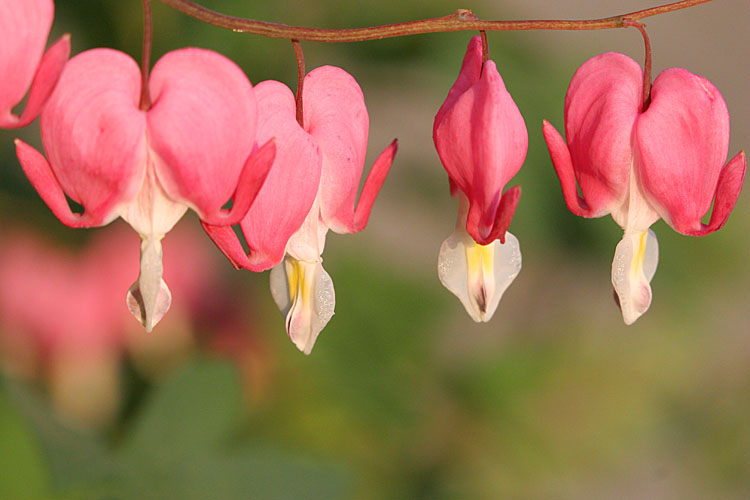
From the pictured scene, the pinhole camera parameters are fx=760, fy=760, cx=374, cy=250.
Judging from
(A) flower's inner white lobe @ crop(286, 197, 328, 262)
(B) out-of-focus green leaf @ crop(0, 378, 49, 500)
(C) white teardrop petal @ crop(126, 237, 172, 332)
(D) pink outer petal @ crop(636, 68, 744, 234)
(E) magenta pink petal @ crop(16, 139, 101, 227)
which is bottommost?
(B) out-of-focus green leaf @ crop(0, 378, 49, 500)

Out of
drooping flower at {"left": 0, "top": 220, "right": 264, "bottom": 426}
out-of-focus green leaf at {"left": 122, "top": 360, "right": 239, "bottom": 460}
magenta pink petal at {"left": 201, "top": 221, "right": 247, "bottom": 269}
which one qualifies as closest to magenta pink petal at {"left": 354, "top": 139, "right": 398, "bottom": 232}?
magenta pink petal at {"left": 201, "top": 221, "right": 247, "bottom": 269}

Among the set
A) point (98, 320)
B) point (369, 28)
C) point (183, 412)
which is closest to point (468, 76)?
point (369, 28)

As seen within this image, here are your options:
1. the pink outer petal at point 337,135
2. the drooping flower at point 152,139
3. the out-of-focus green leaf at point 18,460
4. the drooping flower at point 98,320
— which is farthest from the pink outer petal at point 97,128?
the drooping flower at point 98,320

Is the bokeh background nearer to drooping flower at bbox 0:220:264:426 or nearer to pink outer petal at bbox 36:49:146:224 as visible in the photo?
drooping flower at bbox 0:220:264:426

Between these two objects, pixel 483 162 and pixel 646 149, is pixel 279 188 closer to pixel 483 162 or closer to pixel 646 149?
pixel 483 162

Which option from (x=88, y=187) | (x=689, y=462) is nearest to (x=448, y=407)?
(x=689, y=462)

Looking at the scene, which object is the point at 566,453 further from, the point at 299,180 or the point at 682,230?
the point at 299,180
